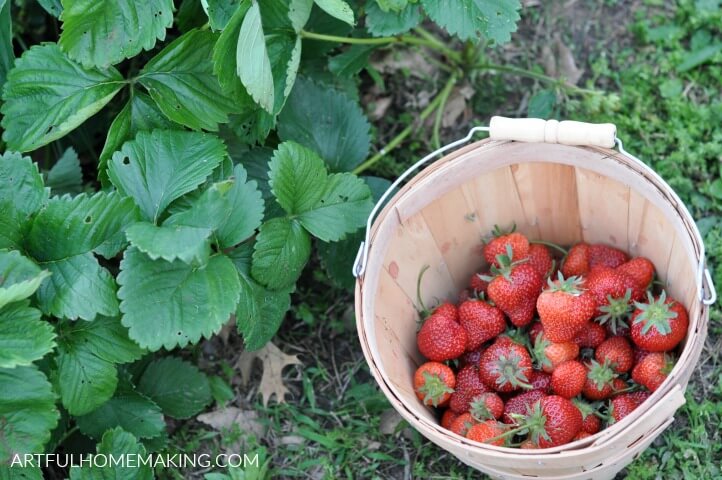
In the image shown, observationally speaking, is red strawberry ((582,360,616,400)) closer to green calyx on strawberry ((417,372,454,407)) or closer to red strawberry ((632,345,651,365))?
red strawberry ((632,345,651,365))

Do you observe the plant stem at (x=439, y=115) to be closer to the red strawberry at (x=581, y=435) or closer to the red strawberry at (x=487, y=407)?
Result: the red strawberry at (x=487, y=407)

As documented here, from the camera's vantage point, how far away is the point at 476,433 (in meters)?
1.58

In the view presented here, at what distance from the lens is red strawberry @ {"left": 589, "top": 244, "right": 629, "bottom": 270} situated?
1.82 metres

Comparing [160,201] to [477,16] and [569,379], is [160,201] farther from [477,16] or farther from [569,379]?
[569,379]

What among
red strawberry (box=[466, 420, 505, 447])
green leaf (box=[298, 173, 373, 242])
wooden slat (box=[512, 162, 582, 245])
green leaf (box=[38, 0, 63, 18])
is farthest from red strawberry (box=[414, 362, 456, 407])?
green leaf (box=[38, 0, 63, 18])

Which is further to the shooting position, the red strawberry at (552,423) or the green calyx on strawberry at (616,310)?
the green calyx on strawberry at (616,310)

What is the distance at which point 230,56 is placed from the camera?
60.8 inches

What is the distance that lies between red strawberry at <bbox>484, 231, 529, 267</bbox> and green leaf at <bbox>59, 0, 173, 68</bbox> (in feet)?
2.70

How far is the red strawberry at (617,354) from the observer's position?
5.52 ft

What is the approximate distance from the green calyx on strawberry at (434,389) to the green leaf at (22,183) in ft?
2.73

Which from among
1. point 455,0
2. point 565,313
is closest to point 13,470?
point 565,313

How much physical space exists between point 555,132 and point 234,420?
1025mm

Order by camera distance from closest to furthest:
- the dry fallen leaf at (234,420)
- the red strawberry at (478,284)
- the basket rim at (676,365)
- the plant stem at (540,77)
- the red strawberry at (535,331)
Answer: the basket rim at (676,365), the red strawberry at (535,331), the red strawberry at (478,284), the dry fallen leaf at (234,420), the plant stem at (540,77)

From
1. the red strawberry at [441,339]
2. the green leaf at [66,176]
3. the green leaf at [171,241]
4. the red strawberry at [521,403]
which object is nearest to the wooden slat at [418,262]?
the red strawberry at [441,339]
